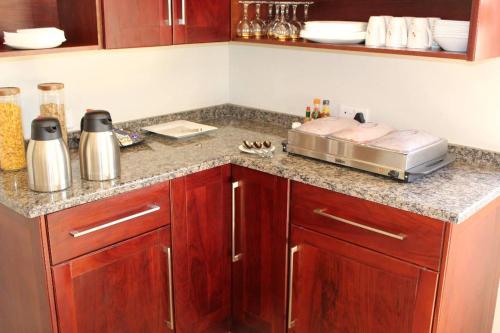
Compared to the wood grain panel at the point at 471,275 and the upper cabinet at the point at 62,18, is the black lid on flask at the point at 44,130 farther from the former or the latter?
the wood grain panel at the point at 471,275

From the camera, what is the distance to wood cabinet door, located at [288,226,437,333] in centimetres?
178

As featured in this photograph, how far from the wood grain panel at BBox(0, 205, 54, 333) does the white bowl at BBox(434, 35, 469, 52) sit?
146 centimetres

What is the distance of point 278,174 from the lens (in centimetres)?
205

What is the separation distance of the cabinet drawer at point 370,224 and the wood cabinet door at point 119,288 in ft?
1.76

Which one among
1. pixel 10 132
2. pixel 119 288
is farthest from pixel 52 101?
pixel 119 288

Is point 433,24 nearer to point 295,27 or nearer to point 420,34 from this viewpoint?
point 420,34

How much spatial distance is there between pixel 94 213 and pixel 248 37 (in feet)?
3.58

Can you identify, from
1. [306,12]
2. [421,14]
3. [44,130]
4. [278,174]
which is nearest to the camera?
[44,130]

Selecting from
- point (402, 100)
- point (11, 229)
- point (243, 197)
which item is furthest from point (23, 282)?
point (402, 100)

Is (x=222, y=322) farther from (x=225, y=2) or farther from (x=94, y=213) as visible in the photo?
(x=225, y=2)

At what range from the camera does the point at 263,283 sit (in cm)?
225

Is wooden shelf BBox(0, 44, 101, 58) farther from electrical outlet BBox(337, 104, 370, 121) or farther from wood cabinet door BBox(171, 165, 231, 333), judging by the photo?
electrical outlet BBox(337, 104, 370, 121)

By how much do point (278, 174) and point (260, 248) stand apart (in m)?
0.35

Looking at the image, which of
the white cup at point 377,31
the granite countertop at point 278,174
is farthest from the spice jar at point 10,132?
the white cup at point 377,31
